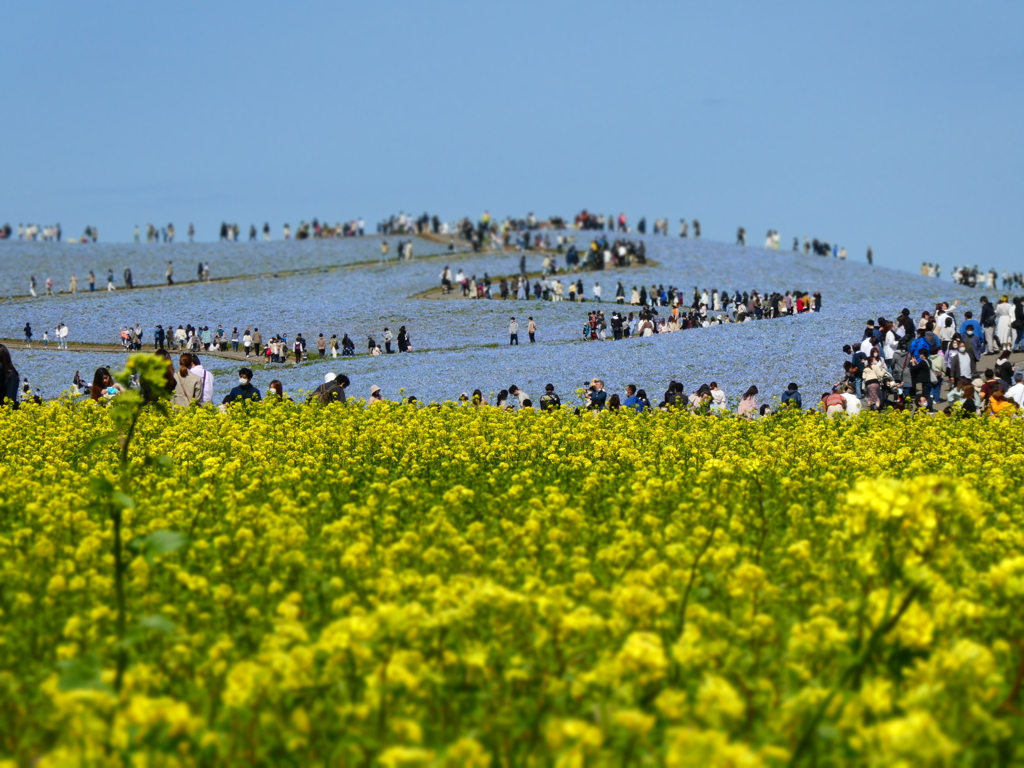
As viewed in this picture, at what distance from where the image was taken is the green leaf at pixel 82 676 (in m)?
5.38

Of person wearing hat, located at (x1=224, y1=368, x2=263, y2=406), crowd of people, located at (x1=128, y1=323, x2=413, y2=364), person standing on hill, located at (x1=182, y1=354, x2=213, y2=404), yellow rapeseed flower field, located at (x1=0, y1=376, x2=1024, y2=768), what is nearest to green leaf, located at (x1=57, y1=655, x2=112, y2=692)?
yellow rapeseed flower field, located at (x1=0, y1=376, x2=1024, y2=768)

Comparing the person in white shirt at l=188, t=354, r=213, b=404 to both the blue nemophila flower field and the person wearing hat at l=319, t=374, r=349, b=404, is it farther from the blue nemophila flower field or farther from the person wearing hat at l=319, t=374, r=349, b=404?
the blue nemophila flower field

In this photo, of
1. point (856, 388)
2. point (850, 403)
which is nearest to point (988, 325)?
point (856, 388)

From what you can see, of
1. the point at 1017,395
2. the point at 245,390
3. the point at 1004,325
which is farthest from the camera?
the point at 1004,325

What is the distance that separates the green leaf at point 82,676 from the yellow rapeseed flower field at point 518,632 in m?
0.01

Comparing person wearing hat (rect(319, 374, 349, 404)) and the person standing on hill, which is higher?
the person standing on hill

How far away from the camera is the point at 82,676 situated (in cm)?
552

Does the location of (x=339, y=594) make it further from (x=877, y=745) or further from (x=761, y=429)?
(x=761, y=429)

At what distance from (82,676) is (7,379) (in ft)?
61.7

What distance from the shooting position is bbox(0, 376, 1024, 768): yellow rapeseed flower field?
5109 millimetres

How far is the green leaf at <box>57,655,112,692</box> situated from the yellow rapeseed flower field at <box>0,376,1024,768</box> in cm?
1

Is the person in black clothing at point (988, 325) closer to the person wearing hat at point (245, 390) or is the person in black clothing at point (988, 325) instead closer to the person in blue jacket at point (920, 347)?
the person in blue jacket at point (920, 347)

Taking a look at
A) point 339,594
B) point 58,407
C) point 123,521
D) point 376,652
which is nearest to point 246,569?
point 339,594

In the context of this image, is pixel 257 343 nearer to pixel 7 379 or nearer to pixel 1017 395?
pixel 7 379
